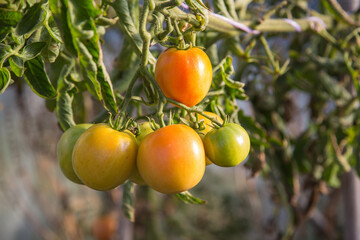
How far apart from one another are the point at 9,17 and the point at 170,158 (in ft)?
0.76

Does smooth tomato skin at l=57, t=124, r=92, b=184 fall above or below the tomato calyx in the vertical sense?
below

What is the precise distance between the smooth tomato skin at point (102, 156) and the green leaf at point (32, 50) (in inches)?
4.4

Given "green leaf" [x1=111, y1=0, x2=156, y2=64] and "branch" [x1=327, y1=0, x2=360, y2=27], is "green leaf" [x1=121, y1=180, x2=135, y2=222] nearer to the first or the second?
"green leaf" [x1=111, y1=0, x2=156, y2=64]

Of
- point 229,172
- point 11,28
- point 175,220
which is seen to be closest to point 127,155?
point 11,28

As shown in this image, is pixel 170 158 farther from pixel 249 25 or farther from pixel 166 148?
pixel 249 25

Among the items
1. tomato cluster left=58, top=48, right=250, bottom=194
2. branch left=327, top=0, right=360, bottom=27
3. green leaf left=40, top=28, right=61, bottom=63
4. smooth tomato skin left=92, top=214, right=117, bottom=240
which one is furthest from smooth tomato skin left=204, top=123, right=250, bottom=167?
smooth tomato skin left=92, top=214, right=117, bottom=240

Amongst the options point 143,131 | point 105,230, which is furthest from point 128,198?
point 105,230

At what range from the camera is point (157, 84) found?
0.38m

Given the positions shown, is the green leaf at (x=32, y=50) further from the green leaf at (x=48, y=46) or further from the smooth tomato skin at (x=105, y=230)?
the smooth tomato skin at (x=105, y=230)

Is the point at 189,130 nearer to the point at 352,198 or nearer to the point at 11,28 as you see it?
the point at 11,28

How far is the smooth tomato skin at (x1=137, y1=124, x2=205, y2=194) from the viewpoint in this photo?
0.36 meters

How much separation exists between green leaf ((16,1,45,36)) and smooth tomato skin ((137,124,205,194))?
0.56ft

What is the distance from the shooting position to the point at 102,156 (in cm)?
36

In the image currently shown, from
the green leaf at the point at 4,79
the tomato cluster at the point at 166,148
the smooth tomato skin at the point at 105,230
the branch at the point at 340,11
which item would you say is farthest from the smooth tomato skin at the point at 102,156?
the smooth tomato skin at the point at 105,230
